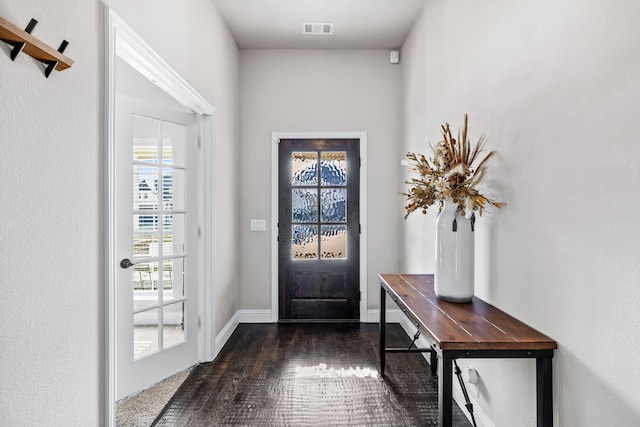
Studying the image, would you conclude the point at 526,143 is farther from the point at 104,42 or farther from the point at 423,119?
the point at 104,42

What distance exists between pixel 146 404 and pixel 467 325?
1997 mm

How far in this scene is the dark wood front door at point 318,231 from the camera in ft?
Result: 12.8

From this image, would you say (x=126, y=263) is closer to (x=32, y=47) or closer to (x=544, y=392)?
(x=32, y=47)

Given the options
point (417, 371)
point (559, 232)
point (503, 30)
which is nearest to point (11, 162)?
point (559, 232)

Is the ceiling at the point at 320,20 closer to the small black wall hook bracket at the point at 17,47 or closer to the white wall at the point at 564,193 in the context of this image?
the white wall at the point at 564,193

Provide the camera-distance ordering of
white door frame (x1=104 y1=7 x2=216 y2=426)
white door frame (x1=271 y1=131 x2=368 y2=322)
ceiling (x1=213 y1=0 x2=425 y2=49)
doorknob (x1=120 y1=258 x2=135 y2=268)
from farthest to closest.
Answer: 1. white door frame (x1=271 y1=131 x2=368 y2=322)
2. ceiling (x1=213 y1=0 x2=425 y2=49)
3. doorknob (x1=120 y1=258 x2=135 y2=268)
4. white door frame (x1=104 y1=7 x2=216 y2=426)

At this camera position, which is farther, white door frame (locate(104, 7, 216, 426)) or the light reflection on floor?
the light reflection on floor

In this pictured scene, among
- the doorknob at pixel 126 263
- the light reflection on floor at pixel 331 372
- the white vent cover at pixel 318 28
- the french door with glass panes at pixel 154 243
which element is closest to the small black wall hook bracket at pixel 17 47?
the french door with glass panes at pixel 154 243

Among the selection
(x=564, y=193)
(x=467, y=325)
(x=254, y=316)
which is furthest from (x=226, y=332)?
(x=564, y=193)

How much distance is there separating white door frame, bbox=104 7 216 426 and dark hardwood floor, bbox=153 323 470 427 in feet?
1.24

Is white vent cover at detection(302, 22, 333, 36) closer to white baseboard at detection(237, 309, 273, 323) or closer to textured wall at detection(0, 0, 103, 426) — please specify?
textured wall at detection(0, 0, 103, 426)

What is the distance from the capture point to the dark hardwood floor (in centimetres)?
214

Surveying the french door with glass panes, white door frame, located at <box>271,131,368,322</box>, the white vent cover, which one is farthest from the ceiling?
the french door with glass panes

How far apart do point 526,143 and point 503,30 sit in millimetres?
619
